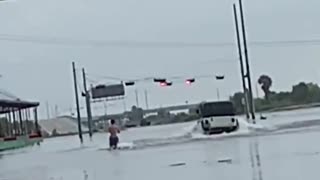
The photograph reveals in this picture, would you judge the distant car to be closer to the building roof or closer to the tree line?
the building roof

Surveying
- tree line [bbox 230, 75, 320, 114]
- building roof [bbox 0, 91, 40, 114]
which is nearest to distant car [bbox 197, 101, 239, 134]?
building roof [bbox 0, 91, 40, 114]

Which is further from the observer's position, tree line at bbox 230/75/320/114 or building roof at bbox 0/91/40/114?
tree line at bbox 230/75/320/114

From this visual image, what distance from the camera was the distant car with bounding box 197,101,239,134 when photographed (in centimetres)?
4566

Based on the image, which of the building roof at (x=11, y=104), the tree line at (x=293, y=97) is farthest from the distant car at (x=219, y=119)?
the tree line at (x=293, y=97)

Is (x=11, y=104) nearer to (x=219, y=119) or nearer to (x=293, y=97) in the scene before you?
(x=219, y=119)

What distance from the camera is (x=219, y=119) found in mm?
46312

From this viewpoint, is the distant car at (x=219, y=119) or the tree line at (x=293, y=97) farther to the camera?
the tree line at (x=293, y=97)

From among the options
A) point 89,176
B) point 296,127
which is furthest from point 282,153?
point 296,127

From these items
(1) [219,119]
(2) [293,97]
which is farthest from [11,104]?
(2) [293,97]

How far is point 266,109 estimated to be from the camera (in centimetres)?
10956

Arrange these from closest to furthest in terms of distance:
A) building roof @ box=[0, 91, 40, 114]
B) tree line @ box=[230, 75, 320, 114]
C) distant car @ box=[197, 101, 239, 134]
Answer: distant car @ box=[197, 101, 239, 134], building roof @ box=[0, 91, 40, 114], tree line @ box=[230, 75, 320, 114]

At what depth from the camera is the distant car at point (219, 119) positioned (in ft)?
150

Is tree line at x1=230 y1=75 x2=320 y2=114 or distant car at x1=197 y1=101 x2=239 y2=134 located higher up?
tree line at x1=230 y1=75 x2=320 y2=114

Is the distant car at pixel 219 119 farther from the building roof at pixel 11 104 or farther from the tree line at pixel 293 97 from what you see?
the tree line at pixel 293 97
